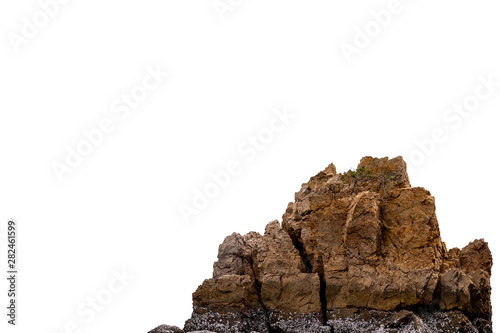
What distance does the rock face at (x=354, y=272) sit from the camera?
117 ft

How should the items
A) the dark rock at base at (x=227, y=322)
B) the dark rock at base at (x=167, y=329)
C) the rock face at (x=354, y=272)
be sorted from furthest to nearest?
the dark rock at base at (x=227, y=322)
the dark rock at base at (x=167, y=329)
the rock face at (x=354, y=272)

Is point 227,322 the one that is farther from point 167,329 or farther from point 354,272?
point 354,272

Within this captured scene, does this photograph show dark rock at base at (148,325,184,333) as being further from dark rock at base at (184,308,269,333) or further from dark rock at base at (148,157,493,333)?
dark rock at base at (148,157,493,333)

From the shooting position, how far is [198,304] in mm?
38969

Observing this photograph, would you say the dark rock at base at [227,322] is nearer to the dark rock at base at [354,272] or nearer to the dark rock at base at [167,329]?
the dark rock at base at [354,272]

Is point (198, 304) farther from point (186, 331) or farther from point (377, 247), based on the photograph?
point (377, 247)

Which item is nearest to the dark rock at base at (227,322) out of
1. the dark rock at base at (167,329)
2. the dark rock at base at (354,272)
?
the dark rock at base at (354,272)

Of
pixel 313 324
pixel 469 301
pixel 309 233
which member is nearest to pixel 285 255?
pixel 309 233

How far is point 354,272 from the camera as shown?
36.9 meters

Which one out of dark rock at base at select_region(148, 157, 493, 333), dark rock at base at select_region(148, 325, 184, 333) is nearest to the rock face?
dark rock at base at select_region(148, 157, 493, 333)

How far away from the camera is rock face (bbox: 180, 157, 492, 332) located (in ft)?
117

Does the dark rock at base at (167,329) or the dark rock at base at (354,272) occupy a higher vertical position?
the dark rock at base at (354,272)

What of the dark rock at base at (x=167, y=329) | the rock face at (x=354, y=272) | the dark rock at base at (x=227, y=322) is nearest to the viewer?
the rock face at (x=354, y=272)

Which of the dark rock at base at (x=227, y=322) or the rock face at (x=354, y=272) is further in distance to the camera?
the dark rock at base at (x=227, y=322)
